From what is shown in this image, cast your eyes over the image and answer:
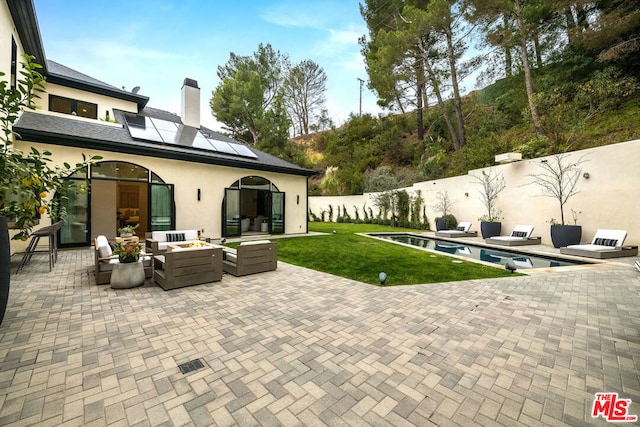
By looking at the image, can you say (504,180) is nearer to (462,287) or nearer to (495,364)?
(462,287)

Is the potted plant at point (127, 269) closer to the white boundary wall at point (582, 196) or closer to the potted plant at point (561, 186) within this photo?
the potted plant at point (561, 186)

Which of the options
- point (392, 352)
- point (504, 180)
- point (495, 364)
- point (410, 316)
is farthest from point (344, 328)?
point (504, 180)

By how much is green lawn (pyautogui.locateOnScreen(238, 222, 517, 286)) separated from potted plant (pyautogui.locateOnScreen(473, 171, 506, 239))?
483 cm

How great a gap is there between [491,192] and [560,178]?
265cm

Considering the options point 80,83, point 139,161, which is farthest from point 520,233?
point 80,83

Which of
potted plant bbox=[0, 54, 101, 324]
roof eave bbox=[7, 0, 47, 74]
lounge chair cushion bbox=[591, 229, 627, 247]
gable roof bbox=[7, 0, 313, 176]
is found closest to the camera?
potted plant bbox=[0, 54, 101, 324]

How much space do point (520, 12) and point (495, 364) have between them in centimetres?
1766

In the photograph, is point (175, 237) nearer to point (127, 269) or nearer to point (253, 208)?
point (127, 269)

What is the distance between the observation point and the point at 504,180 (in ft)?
37.4

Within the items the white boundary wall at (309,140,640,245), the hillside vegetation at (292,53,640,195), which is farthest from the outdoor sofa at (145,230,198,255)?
the hillside vegetation at (292,53,640,195)

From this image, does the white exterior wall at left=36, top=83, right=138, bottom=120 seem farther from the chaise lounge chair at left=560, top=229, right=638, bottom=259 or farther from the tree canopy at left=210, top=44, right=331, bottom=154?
the chaise lounge chair at left=560, top=229, right=638, bottom=259

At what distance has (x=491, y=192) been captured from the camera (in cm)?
1190

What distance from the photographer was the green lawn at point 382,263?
5.36m

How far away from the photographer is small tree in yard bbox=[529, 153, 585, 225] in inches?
356
